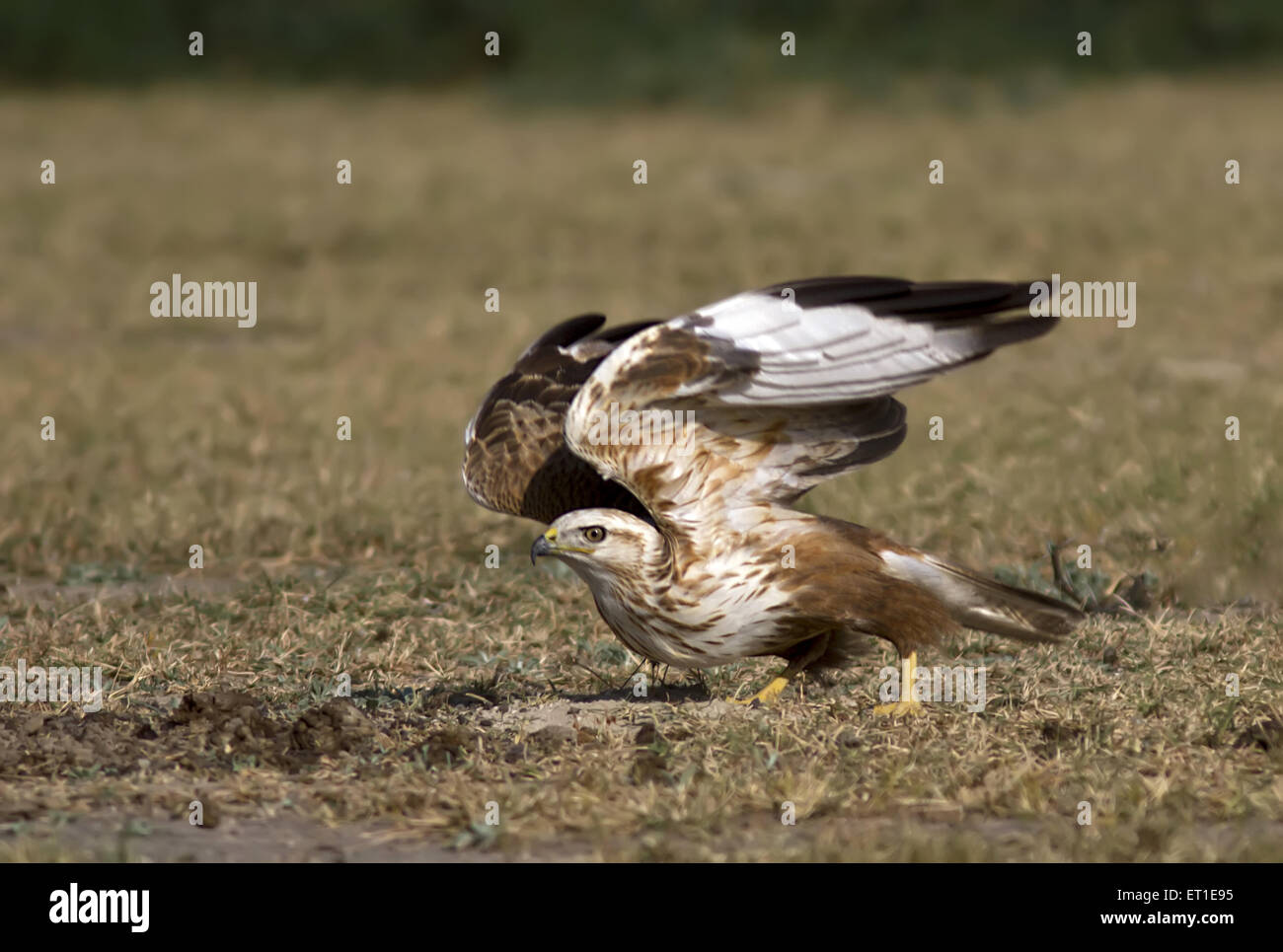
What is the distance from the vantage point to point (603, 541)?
4441 mm

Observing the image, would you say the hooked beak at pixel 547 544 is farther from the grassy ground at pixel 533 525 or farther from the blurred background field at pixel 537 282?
the blurred background field at pixel 537 282

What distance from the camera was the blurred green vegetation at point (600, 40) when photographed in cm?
1989

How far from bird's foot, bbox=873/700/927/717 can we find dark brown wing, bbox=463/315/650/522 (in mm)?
756

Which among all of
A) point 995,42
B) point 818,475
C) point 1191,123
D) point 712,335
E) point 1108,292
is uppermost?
point 995,42

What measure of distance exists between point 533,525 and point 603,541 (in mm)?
2590

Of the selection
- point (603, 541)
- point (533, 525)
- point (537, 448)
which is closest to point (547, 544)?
point (603, 541)

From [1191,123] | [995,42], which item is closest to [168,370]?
[1191,123]

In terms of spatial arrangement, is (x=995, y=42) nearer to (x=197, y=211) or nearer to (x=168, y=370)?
(x=197, y=211)

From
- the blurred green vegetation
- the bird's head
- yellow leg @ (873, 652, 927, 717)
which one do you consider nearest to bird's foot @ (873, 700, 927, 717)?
yellow leg @ (873, 652, 927, 717)

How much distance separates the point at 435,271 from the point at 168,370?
10.6 ft

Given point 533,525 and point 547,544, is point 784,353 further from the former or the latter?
point 533,525

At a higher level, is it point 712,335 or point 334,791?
point 712,335

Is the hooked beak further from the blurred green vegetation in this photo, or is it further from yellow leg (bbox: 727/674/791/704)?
the blurred green vegetation

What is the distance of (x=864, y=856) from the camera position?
3.60 metres
